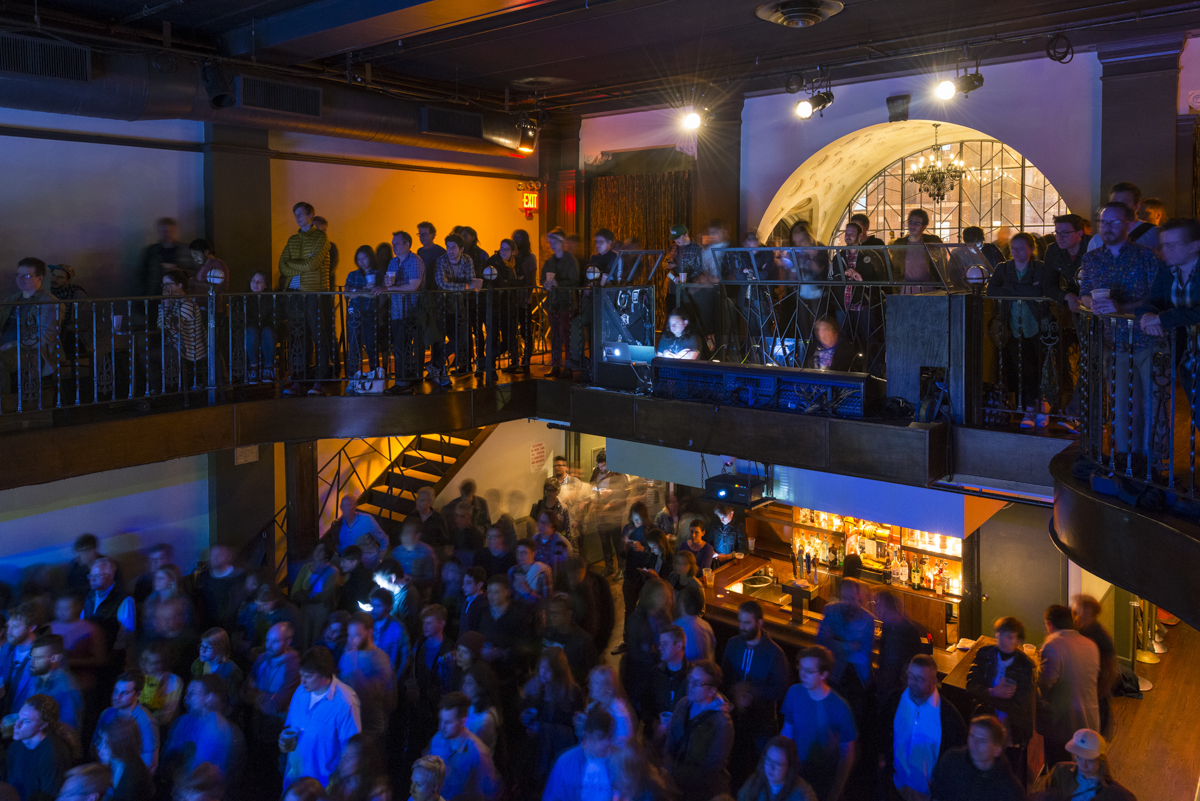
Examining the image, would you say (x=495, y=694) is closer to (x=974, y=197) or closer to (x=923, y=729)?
(x=923, y=729)

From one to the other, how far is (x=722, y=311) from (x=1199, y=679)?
547 cm

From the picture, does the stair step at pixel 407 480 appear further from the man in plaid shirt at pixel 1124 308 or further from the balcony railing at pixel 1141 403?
the man in plaid shirt at pixel 1124 308

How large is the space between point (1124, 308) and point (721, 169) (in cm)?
719

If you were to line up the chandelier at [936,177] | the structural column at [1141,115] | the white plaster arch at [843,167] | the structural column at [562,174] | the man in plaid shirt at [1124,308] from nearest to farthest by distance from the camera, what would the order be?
1. the man in plaid shirt at [1124,308]
2. the structural column at [1141,115]
3. the chandelier at [936,177]
4. the white plaster arch at [843,167]
5. the structural column at [562,174]

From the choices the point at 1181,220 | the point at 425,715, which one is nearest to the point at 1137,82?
the point at 1181,220

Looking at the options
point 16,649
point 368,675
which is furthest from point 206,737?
point 16,649

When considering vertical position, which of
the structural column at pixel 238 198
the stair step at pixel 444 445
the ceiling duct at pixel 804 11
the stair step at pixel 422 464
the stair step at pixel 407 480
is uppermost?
the ceiling duct at pixel 804 11

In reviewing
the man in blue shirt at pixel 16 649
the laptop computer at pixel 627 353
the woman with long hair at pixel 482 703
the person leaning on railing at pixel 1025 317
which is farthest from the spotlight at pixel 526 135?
the woman with long hair at pixel 482 703

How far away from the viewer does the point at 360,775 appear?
4.10 meters

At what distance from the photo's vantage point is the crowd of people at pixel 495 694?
4.30 meters

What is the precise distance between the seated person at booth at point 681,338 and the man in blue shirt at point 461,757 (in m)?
3.66

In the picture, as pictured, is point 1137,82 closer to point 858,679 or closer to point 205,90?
point 858,679

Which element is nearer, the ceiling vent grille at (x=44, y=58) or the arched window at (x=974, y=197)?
the ceiling vent grille at (x=44, y=58)

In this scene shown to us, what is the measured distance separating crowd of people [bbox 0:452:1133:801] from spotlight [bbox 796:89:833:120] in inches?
186
